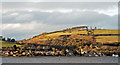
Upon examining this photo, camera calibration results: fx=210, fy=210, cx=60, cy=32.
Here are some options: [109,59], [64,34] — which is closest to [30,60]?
[64,34]

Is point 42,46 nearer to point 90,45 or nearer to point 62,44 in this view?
point 62,44

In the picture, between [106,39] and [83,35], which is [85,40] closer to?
[83,35]

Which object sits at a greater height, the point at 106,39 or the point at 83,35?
the point at 83,35

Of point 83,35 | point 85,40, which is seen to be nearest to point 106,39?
point 85,40

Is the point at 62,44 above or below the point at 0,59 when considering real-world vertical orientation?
above

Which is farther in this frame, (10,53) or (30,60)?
(10,53)

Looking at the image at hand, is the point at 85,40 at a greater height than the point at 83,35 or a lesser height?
lesser

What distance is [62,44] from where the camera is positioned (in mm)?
11836

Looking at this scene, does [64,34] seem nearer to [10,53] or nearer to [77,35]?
[77,35]

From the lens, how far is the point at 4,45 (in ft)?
40.0

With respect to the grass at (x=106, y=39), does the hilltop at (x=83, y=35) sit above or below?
above

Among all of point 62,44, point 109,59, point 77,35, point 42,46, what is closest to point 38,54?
point 42,46

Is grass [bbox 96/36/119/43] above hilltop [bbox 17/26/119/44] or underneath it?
underneath

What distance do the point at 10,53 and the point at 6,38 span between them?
0.89 meters
